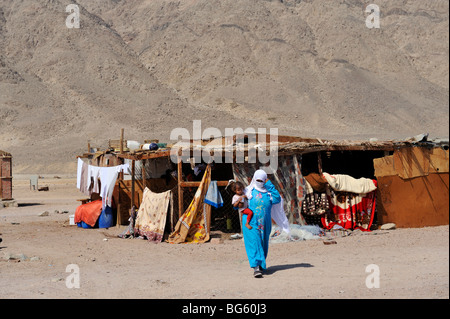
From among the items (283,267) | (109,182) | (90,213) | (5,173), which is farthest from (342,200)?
(5,173)

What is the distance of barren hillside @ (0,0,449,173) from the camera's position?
58219mm

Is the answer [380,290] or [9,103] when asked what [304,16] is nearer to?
[9,103]

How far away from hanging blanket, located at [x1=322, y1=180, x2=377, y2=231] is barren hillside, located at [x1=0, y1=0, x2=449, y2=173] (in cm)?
3877

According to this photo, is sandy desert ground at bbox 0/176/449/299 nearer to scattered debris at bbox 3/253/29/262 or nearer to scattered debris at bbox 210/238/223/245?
scattered debris at bbox 3/253/29/262

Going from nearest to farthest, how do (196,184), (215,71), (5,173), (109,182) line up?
(196,184) → (109,182) → (5,173) → (215,71)

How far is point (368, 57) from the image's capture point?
7169cm

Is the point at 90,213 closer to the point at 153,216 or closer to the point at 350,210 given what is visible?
the point at 153,216

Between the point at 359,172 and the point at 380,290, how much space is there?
27.7 ft

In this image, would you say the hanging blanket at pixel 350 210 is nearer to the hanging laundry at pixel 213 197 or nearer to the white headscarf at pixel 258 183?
the hanging laundry at pixel 213 197

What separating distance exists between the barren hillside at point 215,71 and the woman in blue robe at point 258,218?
42267mm

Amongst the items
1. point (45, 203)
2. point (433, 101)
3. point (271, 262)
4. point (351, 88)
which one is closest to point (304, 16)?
point (351, 88)

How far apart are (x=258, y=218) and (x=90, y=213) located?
8.03 meters

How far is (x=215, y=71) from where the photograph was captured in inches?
2707

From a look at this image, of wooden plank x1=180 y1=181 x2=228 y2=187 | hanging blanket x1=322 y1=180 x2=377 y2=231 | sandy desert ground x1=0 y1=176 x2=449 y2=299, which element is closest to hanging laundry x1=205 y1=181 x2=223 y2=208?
wooden plank x1=180 y1=181 x2=228 y2=187
